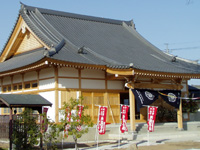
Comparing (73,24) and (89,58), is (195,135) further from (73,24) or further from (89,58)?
(73,24)

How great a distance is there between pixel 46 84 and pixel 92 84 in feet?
8.39

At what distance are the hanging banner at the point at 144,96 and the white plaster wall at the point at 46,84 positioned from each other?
167 inches

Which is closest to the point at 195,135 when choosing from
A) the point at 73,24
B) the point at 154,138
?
the point at 154,138

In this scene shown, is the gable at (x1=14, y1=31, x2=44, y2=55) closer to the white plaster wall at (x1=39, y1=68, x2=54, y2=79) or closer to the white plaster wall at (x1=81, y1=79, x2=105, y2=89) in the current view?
the white plaster wall at (x1=39, y1=68, x2=54, y2=79)

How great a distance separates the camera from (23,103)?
13156mm

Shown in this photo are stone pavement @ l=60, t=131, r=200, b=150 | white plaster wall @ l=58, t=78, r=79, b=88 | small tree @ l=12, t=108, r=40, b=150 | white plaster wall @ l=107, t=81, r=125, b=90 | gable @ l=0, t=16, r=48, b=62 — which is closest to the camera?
small tree @ l=12, t=108, r=40, b=150

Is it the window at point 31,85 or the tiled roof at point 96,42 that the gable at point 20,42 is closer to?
the tiled roof at point 96,42

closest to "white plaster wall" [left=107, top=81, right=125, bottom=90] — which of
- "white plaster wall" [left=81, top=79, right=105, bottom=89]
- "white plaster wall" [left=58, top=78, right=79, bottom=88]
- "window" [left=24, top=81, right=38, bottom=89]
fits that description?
"white plaster wall" [left=81, top=79, right=105, bottom=89]

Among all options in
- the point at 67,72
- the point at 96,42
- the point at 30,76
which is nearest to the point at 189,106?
the point at 96,42

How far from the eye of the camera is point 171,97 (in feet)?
60.3

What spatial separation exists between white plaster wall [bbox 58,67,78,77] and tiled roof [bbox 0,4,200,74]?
0.83 m

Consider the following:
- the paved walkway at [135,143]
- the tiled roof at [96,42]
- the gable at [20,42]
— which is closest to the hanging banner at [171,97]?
the tiled roof at [96,42]

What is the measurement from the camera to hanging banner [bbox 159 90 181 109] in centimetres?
1822

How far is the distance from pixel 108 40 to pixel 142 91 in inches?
228
